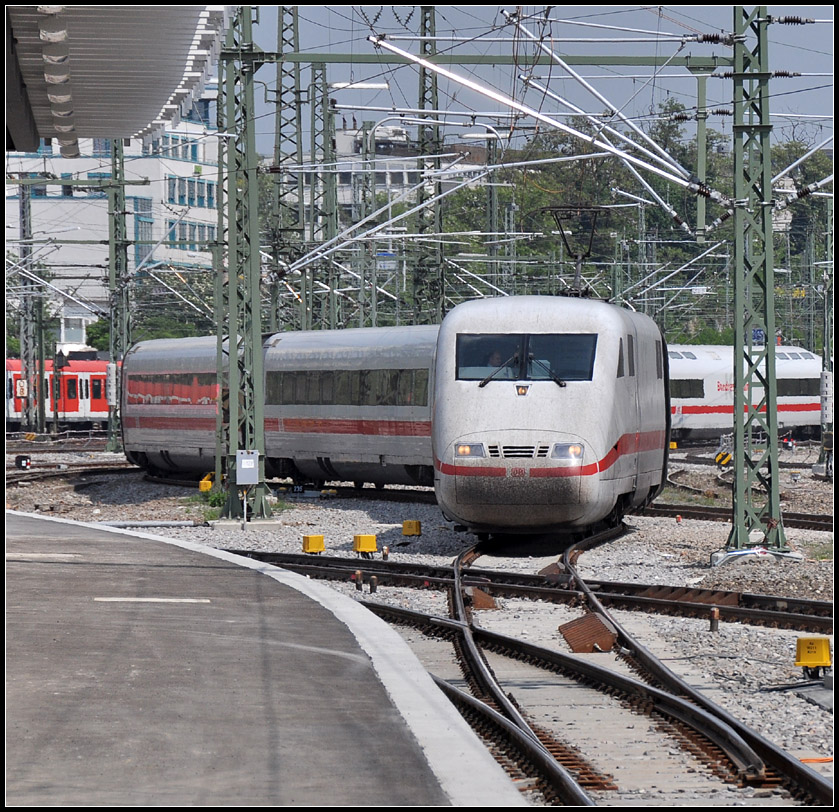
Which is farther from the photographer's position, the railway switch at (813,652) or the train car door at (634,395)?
the train car door at (634,395)

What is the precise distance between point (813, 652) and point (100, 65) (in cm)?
703

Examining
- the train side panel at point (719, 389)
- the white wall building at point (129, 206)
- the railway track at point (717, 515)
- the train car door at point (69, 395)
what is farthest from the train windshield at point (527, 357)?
the white wall building at point (129, 206)

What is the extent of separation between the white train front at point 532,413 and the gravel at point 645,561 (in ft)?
2.81

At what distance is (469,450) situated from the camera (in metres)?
18.5

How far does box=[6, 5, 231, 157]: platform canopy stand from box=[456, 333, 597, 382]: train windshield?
5473 mm

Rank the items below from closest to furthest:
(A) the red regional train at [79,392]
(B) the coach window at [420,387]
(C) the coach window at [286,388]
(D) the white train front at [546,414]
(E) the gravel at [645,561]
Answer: (E) the gravel at [645,561], (D) the white train front at [546,414], (B) the coach window at [420,387], (C) the coach window at [286,388], (A) the red regional train at [79,392]

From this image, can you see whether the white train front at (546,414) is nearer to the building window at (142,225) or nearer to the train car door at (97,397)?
the train car door at (97,397)

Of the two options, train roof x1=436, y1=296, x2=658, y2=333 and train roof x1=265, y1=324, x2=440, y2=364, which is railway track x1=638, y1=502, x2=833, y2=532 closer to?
train roof x1=265, y1=324, x2=440, y2=364

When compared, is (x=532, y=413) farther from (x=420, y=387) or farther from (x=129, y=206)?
(x=129, y=206)

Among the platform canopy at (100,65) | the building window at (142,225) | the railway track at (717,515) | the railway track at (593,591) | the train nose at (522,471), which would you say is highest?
the building window at (142,225)

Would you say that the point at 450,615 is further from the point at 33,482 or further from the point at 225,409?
the point at 33,482

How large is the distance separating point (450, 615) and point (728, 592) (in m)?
2.79

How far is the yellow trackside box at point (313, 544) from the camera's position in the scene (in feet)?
62.8

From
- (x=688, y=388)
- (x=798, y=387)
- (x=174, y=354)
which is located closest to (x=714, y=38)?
(x=174, y=354)
